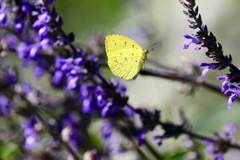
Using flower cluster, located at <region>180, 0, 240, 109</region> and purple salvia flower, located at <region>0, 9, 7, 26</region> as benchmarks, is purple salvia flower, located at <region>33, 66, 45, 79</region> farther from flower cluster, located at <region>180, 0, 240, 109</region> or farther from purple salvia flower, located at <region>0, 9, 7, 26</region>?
flower cluster, located at <region>180, 0, 240, 109</region>

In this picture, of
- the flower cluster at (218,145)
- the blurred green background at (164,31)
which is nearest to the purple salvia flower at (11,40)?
the flower cluster at (218,145)

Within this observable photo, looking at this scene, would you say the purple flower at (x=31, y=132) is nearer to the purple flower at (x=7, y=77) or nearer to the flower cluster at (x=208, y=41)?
the purple flower at (x=7, y=77)

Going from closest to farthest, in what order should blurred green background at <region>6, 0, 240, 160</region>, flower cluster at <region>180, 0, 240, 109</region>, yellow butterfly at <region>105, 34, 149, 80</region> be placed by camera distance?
1. flower cluster at <region>180, 0, 240, 109</region>
2. yellow butterfly at <region>105, 34, 149, 80</region>
3. blurred green background at <region>6, 0, 240, 160</region>

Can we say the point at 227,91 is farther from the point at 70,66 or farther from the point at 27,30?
the point at 27,30

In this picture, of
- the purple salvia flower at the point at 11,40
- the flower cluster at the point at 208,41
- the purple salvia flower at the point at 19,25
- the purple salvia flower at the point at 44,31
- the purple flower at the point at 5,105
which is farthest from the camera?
the purple flower at the point at 5,105

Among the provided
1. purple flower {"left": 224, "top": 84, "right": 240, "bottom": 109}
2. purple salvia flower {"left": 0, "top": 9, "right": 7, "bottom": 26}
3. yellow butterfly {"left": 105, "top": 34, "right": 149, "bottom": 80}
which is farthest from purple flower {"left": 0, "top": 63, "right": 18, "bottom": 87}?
purple flower {"left": 224, "top": 84, "right": 240, "bottom": 109}

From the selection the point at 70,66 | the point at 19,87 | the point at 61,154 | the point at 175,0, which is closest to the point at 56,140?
the point at 61,154

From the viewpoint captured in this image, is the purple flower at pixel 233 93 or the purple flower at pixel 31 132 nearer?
the purple flower at pixel 233 93
